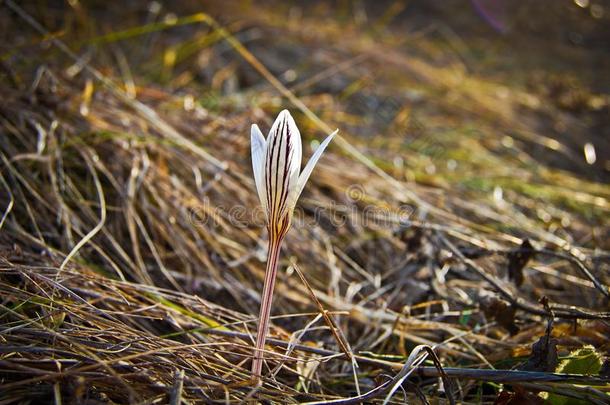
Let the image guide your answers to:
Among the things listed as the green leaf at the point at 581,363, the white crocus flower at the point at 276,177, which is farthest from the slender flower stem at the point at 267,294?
the green leaf at the point at 581,363

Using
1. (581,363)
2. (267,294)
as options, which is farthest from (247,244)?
(581,363)

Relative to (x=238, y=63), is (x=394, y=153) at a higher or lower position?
lower

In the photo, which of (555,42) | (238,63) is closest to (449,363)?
(238,63)

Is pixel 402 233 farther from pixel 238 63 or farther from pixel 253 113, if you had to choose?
pixel 238 63

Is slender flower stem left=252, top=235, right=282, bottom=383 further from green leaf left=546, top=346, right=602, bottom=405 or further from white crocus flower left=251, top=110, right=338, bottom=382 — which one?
green leaf left=546, top=346, right=602, bottom=405

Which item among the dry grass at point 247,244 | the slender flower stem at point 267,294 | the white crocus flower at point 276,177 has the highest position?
the white crocus flower at point 276,177

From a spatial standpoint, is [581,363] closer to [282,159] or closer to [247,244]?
[282,159]

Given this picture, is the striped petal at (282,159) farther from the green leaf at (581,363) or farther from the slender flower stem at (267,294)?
the green leaf at (581,363)
